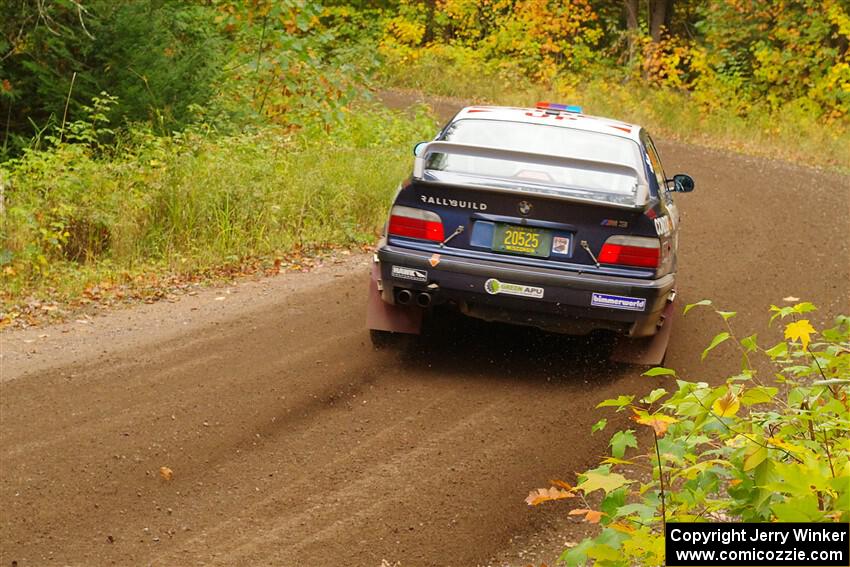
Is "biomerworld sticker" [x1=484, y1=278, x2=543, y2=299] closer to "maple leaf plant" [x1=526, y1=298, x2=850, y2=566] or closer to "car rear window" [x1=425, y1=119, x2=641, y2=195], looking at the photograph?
"car rear window" [x1=425, y1=119, x2=641, y2=195]

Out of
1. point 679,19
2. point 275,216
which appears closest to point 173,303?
point 275,216

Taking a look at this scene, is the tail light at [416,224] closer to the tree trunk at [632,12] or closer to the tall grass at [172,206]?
the tall grass at [172,206]

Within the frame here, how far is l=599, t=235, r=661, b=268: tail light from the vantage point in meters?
7.27

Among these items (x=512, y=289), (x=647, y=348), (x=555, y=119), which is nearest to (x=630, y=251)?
(x=512, y=289)

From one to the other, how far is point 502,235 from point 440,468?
6.19ft

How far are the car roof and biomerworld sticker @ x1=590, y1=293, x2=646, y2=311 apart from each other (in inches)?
68.7

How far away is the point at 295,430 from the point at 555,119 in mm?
A: 3447

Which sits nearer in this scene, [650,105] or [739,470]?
[739,470]

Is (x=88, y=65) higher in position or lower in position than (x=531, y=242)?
higher

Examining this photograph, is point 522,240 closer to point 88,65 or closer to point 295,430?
point 295,430

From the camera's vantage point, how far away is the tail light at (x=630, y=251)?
727 cm

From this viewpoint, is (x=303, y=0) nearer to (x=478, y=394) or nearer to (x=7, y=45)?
(x=7, y=45)

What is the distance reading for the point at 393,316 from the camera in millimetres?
8094

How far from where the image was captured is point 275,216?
467 inches
